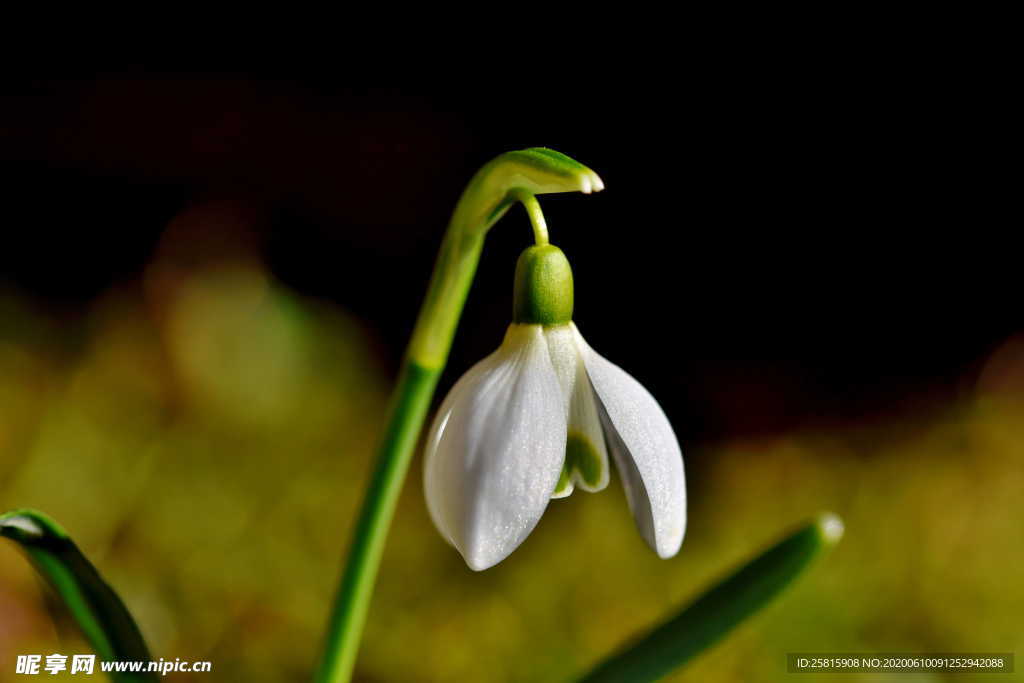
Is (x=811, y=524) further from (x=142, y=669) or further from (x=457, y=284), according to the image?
(x=142, y=669)

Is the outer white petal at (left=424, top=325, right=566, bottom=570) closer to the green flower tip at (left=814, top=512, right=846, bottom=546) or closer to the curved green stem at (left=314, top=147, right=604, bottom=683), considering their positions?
the curved green stem at (left=314, top=147, right=604, bottom=683)

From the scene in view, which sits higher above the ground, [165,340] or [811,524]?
[165,340]

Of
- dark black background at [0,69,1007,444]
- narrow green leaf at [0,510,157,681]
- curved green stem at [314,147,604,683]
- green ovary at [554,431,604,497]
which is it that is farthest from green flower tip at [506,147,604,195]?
dark black background at [0,69,1007,444]

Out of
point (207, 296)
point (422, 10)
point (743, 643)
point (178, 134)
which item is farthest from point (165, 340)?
point (743, 643)

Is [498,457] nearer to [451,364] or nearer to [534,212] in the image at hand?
[534,212]

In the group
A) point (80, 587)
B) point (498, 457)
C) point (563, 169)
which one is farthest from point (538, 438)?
point (80, 587)
